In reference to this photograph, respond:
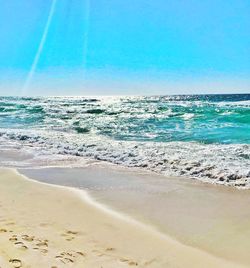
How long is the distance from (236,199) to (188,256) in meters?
2.61

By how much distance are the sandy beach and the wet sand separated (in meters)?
0.24

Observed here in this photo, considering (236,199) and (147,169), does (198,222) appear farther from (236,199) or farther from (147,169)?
(147,169)

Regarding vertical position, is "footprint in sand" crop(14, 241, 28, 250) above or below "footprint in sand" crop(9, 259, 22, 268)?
below

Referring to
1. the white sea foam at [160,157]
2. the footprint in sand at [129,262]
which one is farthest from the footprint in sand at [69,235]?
the white sea foam at [160,157]

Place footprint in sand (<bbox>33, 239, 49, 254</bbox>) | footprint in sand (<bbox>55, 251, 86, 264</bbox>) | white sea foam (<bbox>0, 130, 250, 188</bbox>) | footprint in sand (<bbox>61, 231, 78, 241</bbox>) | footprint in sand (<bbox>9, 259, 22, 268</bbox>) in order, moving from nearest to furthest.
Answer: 1. footprint in sand (<bbox>9, 259, 22, 268</bbox>)
2. footprint in sand (<bbox>55, 251, 86, 264</bbox>)
3. footprint in sand (<bbox>33, 239, 49, 254</bbox>)
4. footprint in sand (<bbox>61, 231, 78, 241</bbox>)
5. white sea foam (<bbox>0, 130, 250, 188</bbox>)

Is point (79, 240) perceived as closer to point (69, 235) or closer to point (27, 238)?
point (69, 235)

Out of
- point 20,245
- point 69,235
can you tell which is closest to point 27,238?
point 20,245

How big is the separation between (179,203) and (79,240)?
7.26 feet

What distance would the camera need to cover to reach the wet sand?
4.62 m

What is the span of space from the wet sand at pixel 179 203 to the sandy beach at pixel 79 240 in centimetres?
24

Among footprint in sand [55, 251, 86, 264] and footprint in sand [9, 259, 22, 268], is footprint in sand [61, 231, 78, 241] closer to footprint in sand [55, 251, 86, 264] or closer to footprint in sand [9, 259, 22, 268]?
footprint in sand [55, 251, 86, 264]

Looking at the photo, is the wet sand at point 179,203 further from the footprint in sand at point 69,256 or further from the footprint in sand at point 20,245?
the footprint in sand at point 20,245

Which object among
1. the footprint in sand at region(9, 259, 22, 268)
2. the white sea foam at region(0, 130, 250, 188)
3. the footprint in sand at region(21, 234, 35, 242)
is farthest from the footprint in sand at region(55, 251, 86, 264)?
the white sea foam at region(0, 130, 250, 188)

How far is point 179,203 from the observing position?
6246 millimetres
